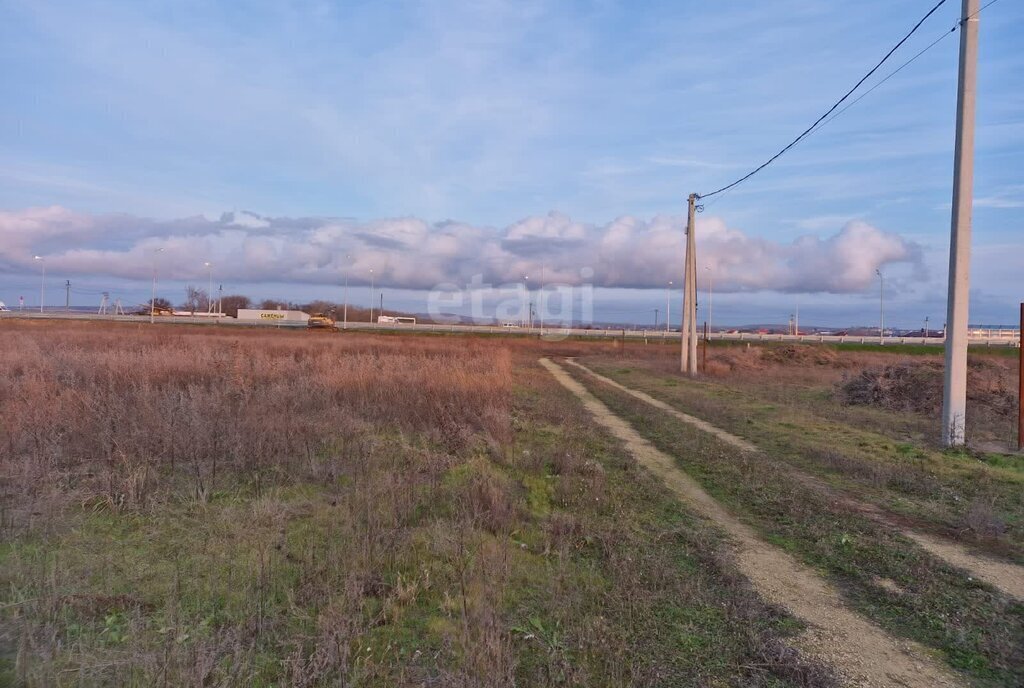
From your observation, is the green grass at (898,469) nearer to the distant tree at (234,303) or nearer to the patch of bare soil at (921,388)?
the patch of bare soil at (921,388)

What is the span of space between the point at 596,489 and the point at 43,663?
515 cm

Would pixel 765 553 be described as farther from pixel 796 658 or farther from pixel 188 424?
pixel 188 424

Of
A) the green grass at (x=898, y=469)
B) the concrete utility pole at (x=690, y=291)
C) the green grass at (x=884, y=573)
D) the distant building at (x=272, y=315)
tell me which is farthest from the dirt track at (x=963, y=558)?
the distant building at (x=272, y=315)

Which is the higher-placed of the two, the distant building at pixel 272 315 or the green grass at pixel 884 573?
the distant building at pixel 272 315

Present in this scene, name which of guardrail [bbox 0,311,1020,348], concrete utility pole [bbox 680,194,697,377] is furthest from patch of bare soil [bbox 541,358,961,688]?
guardrail [bbox 0,311,1020,348]

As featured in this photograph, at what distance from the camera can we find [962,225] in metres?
11.1

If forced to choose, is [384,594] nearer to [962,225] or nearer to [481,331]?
[962,225]

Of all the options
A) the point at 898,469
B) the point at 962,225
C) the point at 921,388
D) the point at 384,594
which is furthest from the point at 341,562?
the point at 921,388

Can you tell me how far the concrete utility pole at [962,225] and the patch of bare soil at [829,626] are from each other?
7159 mm

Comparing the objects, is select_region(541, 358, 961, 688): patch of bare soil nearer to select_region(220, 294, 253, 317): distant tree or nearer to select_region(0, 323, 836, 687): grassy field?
select_region(0, 323, 836, 687): grassy field

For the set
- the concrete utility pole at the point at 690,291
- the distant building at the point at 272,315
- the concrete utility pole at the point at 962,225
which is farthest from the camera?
the distant building at the point at 272,315

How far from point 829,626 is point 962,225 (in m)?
10.0

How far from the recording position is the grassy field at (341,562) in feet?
10.8

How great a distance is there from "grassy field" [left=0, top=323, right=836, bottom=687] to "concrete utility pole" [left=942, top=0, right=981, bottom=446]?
653 cm
